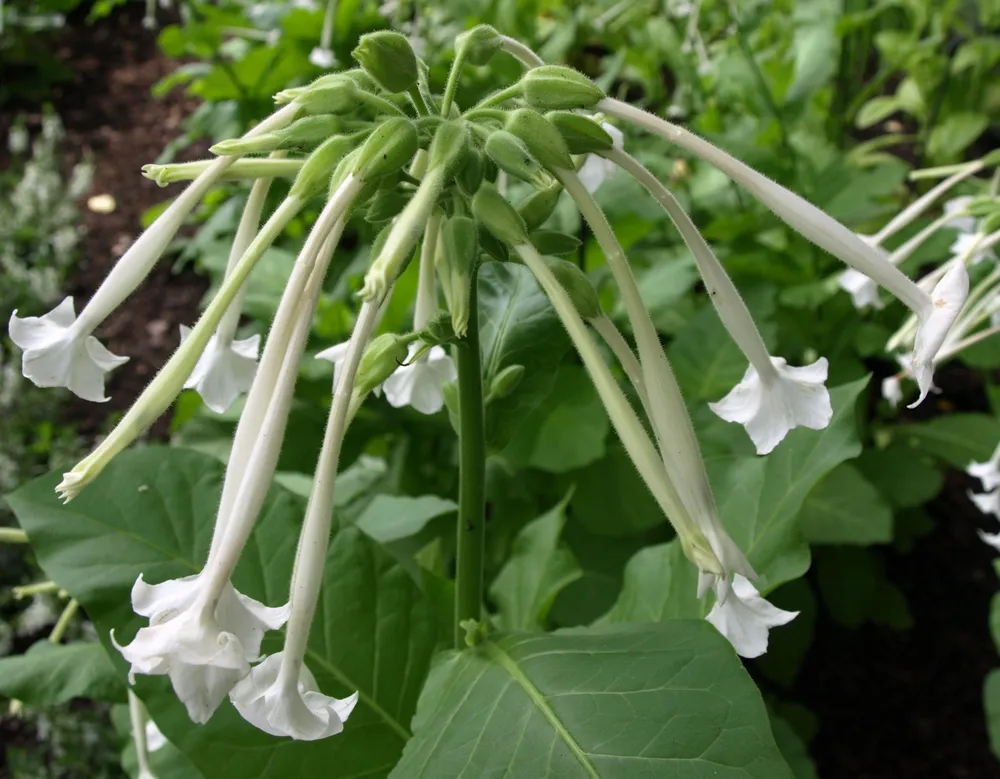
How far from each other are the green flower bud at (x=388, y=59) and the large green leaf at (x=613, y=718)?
45 centimetres

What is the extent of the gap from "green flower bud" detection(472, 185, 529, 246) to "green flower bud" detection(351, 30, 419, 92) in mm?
107

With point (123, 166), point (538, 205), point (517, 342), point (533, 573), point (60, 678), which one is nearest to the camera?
point (538, 205)

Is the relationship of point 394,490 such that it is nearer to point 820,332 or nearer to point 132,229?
point 820,332

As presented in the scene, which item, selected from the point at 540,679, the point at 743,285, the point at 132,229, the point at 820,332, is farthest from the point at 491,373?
the point at 132,229

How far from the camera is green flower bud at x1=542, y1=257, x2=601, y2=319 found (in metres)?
0.62

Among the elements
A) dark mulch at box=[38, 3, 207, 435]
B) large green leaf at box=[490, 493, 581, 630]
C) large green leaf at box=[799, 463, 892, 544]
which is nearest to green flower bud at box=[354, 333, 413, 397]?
large green leaf at box=[490, 493, 581, 630]

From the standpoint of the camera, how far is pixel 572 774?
23.2 inches

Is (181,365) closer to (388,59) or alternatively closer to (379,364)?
(379,364)

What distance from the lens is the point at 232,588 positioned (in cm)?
51

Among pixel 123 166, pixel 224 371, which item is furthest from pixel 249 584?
pixel 123 166

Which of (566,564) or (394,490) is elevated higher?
(566,564)

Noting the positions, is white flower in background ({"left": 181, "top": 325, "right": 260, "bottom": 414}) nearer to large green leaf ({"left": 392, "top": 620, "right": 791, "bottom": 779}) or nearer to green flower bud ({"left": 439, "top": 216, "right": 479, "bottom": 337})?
green flower bud ({"left": 439, "top": 216, "right": 479, "bottom": 337})

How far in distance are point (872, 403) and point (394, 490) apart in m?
1.22

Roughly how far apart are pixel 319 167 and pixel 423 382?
317mm
